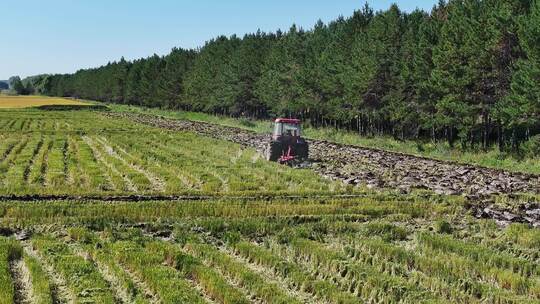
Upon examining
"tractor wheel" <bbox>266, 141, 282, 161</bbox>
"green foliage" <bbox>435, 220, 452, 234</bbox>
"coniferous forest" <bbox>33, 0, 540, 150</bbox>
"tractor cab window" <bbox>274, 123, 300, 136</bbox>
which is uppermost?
"coniferous forest" <bbox>33, 0, 540, 150</bbox>

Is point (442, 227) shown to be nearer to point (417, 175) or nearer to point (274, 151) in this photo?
point (417, 175)

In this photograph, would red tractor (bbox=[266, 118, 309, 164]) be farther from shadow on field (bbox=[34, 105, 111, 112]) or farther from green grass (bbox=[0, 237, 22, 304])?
shadow on field (bbox=[34, 105, 111, 112])

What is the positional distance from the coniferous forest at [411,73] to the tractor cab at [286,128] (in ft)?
42.3

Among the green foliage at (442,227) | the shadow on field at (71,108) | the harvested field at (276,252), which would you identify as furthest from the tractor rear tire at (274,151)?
the shadow on field at (71,108)

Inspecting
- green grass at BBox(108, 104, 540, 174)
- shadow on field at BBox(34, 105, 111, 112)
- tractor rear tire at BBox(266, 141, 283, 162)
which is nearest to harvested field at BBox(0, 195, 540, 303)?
tractor rear tire at BBox(266, 141, 283, 162)

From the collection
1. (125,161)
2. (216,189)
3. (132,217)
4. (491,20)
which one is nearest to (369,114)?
(491,20)

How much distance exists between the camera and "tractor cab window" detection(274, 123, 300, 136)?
3241 centimetres

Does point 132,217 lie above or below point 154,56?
below

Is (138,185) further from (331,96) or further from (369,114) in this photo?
(331,96)

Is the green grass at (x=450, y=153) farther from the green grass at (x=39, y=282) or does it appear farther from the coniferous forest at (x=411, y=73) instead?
the green grass at (x=39, y=282)

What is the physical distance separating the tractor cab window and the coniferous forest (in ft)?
42.4

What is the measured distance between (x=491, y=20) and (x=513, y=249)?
94.5ft

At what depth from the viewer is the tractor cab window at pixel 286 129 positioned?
106 feet

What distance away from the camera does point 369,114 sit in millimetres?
55156
